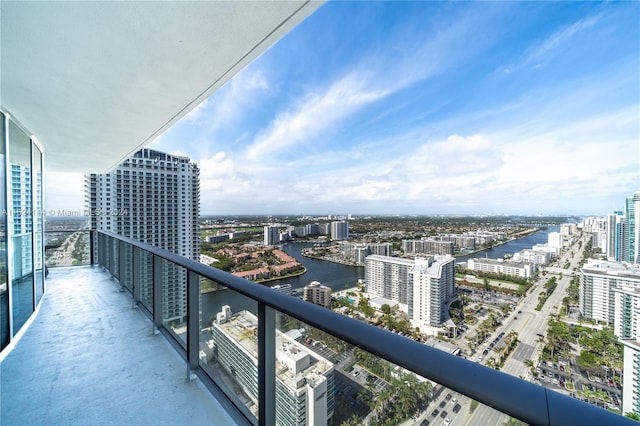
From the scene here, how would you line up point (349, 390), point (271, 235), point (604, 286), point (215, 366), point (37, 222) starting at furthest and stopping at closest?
point (271, 235)
point (604, 286)
point (37, 222)
point (215, 366)
point (349, 390)

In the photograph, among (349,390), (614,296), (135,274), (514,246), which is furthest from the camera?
(514,246)

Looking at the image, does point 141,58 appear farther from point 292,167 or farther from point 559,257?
point 292,167

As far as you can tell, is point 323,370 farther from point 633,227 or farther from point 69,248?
point 633,227

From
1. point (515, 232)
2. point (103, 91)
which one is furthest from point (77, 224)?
point (515, 232)

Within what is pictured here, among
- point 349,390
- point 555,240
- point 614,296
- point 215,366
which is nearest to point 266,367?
point 349,390

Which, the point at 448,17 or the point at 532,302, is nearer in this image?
A: the point at 532,302
